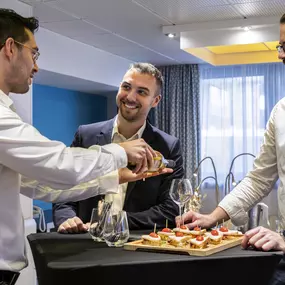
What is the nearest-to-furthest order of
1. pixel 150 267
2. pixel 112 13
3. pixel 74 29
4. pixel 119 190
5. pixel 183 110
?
pixel 150 267 < pixel 119 190 < pixel 112 13 < pixel 74 29 < pixel 183 110

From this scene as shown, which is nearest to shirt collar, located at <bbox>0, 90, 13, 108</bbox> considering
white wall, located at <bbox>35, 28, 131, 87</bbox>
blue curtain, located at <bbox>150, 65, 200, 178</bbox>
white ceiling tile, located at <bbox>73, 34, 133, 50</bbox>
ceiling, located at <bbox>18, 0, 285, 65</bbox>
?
ceiling, located at <bbox>18, 0, 285, 65</bbox>

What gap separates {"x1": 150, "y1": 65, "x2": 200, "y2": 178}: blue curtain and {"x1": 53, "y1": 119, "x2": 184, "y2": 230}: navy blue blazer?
14.6ft

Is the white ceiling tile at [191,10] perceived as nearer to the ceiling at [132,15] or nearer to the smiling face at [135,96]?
the ceiling at [132,15]

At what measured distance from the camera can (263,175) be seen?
6.38 feet

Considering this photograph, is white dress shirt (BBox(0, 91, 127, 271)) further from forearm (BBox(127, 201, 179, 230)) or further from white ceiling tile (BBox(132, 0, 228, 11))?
white ceiling tile (BBox(132, 0, 228, 11))

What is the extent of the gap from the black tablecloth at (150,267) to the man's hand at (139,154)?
10.9 inches

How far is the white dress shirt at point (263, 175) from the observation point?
1.88 meters

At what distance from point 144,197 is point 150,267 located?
95 centimetres

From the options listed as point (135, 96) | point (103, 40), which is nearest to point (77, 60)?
point (103, 40)

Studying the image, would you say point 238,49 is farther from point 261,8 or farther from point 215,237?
point 215,237

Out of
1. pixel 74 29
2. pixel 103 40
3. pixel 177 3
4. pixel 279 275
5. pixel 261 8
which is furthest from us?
pixel 103 40

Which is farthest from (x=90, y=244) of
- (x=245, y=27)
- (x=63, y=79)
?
(x=63, y=79)

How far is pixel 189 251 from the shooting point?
4.51 ft

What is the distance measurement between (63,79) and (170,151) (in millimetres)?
3225
